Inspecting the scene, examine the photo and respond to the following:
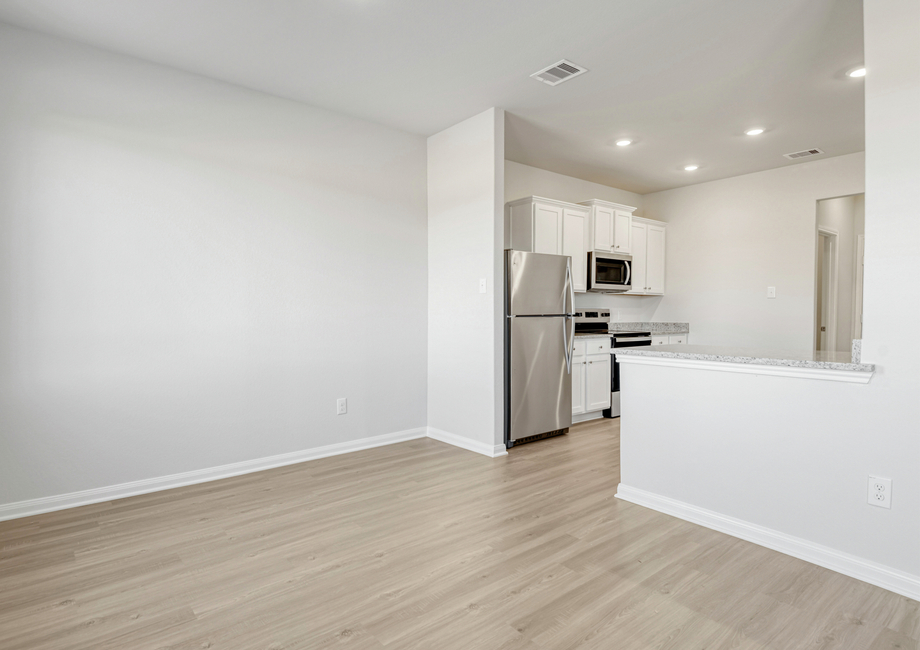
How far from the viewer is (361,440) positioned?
4.02m

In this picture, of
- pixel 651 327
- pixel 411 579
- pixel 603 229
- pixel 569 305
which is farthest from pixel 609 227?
pixel 411 579

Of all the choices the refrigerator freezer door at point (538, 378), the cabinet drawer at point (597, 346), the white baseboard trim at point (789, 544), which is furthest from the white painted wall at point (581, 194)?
the white baseboard trim at point (789, 544)

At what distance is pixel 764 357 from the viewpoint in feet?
7.80

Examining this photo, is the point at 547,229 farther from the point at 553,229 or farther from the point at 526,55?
the point at 526,55

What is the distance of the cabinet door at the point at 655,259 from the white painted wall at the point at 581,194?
0.29 m

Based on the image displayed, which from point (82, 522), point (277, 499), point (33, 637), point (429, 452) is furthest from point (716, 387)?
point (82, 522)

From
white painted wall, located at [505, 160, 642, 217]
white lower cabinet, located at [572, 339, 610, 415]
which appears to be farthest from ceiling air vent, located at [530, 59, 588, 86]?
white lower cabinet, located at [572, 339, 610, 415]

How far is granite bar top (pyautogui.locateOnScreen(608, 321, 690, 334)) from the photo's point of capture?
5379 mm

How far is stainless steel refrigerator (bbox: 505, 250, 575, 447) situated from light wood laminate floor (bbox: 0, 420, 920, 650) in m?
1.05

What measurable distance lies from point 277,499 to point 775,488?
2.68 m

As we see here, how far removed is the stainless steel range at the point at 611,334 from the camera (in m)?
5.03

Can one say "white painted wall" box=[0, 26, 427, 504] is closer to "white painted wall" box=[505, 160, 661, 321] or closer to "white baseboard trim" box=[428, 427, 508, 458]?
"white baseboard trim" box=[428, 427, 508, 458]

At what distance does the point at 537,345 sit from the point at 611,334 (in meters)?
1.41

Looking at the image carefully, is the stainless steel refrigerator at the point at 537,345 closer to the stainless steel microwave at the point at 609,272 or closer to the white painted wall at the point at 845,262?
the stainless steel microwave at the point at 609,272
